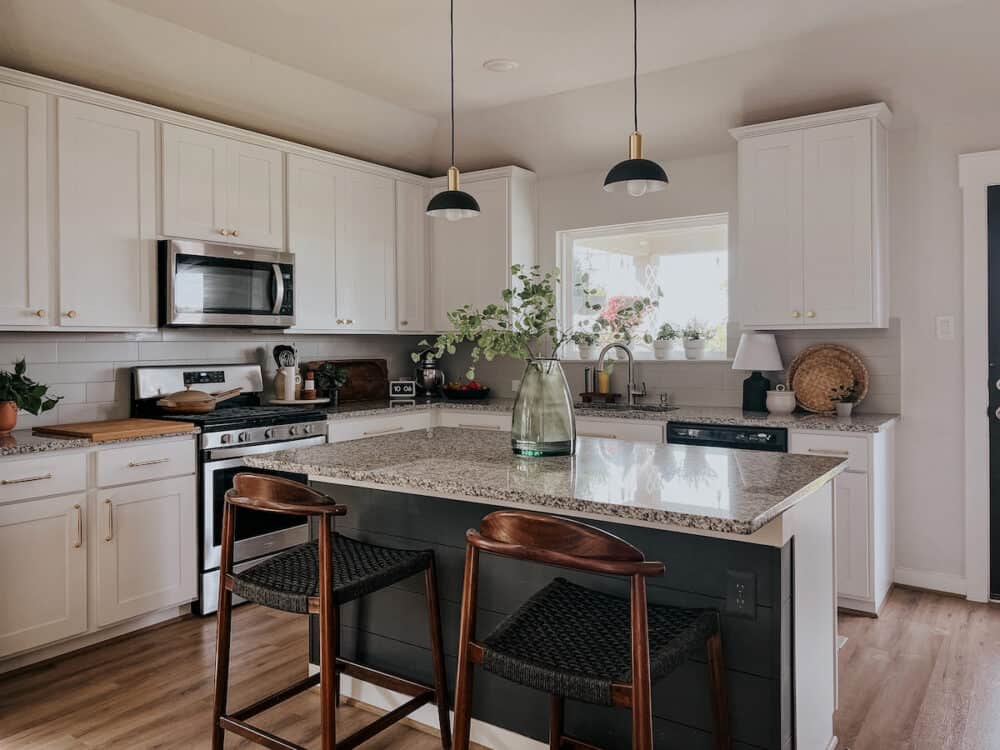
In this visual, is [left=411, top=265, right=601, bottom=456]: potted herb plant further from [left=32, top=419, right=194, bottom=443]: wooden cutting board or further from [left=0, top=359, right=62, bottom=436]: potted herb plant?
[left=0, top=359, right=62, bottom=436]: potted herb plant

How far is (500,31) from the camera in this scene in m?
3.70

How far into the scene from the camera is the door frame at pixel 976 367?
3.85 m

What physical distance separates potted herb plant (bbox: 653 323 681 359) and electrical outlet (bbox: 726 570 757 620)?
9.79 ft

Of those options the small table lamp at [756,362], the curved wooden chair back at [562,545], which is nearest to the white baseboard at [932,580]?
the small table lamp at [756,362]

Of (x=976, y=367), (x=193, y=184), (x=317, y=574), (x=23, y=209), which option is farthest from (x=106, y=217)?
(x=976, y=367)

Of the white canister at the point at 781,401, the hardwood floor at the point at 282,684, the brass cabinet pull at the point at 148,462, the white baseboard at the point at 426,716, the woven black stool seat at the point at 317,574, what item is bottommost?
the hardwood floor at the point at 282,684

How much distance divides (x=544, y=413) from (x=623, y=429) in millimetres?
1827

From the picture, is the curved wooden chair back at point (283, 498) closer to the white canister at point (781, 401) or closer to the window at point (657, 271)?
the white canister at point (781, 401)

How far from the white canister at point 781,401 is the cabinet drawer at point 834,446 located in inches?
14.4

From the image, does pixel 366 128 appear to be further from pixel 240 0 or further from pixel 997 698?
pixel 997 698

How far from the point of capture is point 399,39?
382 centimetres

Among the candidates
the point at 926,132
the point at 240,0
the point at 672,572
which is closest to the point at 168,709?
the point at 672,572

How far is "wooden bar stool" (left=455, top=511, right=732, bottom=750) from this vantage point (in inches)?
63.7

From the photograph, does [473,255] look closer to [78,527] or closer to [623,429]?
[623,429]
